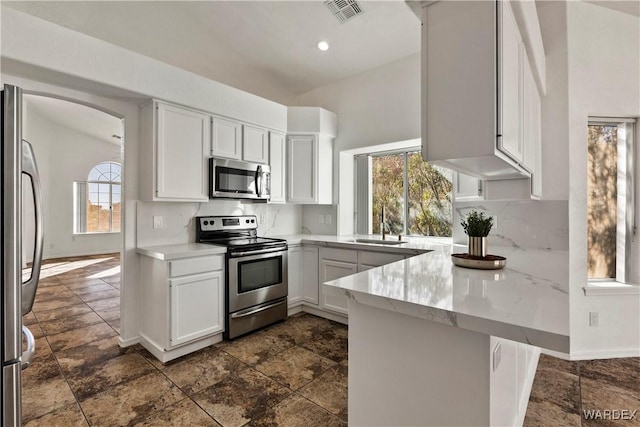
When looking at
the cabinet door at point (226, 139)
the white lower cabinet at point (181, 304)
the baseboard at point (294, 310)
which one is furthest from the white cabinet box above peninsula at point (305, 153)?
the white lower cabinet at point (181, 304)

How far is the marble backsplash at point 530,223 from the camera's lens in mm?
2369

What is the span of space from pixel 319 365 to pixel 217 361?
33.4 inches

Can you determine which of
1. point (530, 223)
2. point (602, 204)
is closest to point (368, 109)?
point (530, 223)

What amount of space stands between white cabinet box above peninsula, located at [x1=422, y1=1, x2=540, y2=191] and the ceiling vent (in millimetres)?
2044

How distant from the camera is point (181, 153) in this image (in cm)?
281

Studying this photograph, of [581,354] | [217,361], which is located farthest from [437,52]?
[581,354]

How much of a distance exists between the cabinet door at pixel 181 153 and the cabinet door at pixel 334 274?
1.47 m

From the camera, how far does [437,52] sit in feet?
3.95

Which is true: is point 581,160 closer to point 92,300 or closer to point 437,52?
point 437,52

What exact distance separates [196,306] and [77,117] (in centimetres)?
642

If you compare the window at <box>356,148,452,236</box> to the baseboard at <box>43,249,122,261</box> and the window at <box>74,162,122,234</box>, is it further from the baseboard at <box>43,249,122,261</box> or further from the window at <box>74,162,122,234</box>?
the window at <box>74,162,122,234</box>

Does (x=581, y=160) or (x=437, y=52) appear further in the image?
(x=581, y=160)

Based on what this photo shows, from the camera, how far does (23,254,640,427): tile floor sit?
182 centimetres

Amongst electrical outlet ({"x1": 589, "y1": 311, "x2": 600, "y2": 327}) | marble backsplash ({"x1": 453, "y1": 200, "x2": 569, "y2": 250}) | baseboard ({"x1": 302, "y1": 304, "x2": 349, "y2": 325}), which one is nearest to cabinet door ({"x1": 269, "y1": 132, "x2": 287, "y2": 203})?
baseboard ({"x1": 302, "y1": 304, "x2": 349, "y2": 325})
